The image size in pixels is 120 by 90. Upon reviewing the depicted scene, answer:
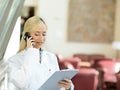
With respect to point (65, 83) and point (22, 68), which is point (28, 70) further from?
point (65, 83)

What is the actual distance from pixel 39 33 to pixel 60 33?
10168 millimetres

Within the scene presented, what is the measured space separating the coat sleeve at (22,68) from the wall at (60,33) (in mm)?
9875

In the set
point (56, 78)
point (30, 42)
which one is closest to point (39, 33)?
point (30, 42)

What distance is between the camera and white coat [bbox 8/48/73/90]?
226 cm

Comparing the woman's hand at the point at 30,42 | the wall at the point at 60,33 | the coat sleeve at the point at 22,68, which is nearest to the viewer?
the coat sleeve at the point at 22,68

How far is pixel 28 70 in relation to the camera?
7.54 ft

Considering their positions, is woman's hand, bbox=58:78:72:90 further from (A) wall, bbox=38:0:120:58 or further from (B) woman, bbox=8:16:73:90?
(A) wall, bbox=38:0:120:58

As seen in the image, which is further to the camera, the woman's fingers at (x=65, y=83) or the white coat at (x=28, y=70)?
the woman's fingers at (x=65, y=83)

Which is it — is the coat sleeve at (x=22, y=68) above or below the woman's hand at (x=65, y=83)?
above

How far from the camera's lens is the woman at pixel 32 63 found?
2.27m

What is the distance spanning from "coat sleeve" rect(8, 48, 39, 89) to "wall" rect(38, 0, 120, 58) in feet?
32.4

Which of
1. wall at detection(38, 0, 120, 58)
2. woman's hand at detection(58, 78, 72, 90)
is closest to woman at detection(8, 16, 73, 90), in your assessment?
woman's hand at detection(58, 78, 72, 90)

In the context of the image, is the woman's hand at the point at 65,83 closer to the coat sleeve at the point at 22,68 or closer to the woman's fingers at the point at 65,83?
the woman's fingers at the point at 65,83

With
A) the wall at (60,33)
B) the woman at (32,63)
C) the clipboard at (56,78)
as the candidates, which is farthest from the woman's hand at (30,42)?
the wall at (60,33)
